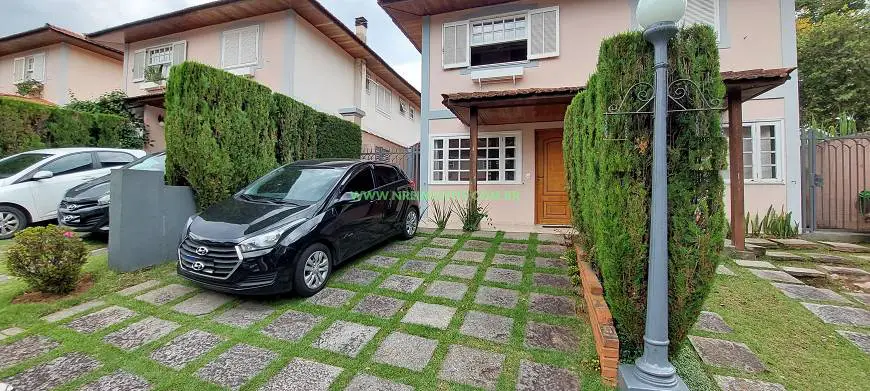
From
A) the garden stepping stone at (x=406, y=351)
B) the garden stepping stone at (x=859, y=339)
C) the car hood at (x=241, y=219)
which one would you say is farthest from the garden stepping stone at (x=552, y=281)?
the car hood at (x=241, y=219)

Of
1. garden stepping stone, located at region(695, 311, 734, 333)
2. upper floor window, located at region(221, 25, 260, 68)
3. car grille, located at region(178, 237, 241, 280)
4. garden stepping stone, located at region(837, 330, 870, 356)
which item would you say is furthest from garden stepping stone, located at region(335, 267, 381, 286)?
upper floor window, located at region(221, 25, 260, 68)

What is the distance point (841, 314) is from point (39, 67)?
23.6 metres

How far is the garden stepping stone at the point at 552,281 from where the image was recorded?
12.8 ft

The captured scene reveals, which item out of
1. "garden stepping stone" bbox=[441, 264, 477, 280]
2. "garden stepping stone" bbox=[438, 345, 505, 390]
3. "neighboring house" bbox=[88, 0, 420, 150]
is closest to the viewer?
"garden stepping stone" bbox=[438, 345, 505, 390]

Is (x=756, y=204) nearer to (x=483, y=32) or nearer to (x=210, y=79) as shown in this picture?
(x=483, y=32)

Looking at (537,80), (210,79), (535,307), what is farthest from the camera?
(537,80)

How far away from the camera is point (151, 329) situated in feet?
9.57

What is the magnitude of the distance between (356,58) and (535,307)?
1257cm

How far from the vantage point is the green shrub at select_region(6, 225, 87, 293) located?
3.40 m

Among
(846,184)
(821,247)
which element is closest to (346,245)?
(821,247)

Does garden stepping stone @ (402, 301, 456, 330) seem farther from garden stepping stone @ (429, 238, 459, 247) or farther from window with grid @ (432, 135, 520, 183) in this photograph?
window with grid @ (432, 135, 520, 183)

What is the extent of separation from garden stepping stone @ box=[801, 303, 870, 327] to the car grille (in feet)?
19.2

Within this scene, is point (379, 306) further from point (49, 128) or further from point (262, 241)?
point (49, 128)

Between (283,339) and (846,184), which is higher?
(846,184)
